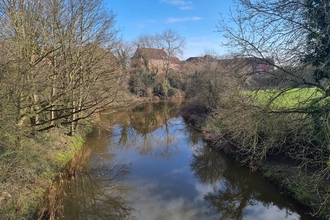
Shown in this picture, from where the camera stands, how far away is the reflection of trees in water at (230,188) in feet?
26.7

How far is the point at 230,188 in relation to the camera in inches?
380

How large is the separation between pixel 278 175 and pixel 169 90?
32.3m

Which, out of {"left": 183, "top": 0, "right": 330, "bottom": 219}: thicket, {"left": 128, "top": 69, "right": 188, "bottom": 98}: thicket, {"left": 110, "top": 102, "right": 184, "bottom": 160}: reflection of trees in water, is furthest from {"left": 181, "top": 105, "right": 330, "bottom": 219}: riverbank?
{"left": 128, "top": 69, "right": 188, "bottom": 98}: thicket

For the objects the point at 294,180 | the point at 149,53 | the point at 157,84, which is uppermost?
the point at 149,53

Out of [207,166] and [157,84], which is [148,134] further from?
[157,84]

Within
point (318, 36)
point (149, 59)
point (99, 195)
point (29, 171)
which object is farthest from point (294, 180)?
point (149, 59)

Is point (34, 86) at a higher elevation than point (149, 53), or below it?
below

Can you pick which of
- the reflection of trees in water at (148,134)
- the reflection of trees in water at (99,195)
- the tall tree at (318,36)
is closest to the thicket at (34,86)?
the reflection of trees in water at (99,195)

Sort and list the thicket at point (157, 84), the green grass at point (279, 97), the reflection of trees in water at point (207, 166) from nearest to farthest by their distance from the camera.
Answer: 1. the green grass at point (279, 97)
2. the reflection of trees in water at point (207, 166)
3. the thicket at point (157, 84)

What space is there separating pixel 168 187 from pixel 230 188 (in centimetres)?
265

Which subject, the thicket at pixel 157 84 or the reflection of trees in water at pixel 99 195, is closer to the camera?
the reflection of trees in water at pixel 99 195

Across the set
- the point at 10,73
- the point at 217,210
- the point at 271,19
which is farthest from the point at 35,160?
the point at 271,19

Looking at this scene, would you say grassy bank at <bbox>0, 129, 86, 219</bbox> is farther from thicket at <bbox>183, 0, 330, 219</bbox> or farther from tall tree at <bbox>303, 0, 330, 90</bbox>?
tall tree at <bbox>303, 0, 330, 90</bbox>

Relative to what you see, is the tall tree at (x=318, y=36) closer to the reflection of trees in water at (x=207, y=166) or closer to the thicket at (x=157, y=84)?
the reflection of trees in water at (x=207, y=166)
